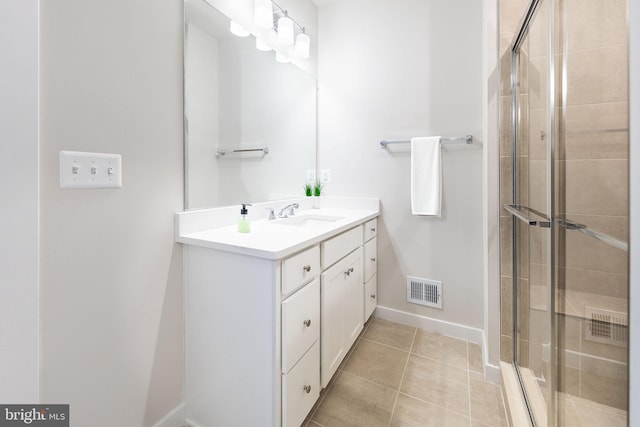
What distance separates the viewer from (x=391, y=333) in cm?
198

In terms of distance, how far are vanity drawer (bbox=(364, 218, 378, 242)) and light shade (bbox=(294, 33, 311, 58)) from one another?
131 centimetres

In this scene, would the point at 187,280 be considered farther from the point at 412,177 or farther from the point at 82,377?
the point at 412,177

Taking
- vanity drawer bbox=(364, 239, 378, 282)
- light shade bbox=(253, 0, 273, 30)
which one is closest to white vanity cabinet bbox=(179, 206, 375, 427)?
vanity drawer bbox=(364, 239, 378, 282)

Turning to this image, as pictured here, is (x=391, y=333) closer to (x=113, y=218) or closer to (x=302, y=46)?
(x=113, y=218)

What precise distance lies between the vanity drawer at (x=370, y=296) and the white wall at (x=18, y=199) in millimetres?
1586

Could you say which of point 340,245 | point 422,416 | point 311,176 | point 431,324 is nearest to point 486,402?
point 422,416

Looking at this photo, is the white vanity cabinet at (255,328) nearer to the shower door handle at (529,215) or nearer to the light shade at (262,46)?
the shower door handle at (529,215)

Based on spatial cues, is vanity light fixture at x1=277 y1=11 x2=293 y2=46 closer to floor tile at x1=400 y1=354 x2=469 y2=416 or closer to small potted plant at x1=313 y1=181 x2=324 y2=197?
small potted plant at x1=313 y1=181 x2=324 y2=197

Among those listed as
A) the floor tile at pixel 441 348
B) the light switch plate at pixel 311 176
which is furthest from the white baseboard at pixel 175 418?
the light switch plate at pixel 311 176

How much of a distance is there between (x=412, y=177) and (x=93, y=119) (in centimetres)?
172

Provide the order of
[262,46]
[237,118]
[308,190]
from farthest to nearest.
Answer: [308,190] < [262,46] < [237,118]

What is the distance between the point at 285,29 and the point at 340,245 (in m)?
1.44

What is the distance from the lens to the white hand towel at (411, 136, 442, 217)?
187 cm

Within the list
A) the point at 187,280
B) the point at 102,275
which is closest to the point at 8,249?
the point at 102,275
